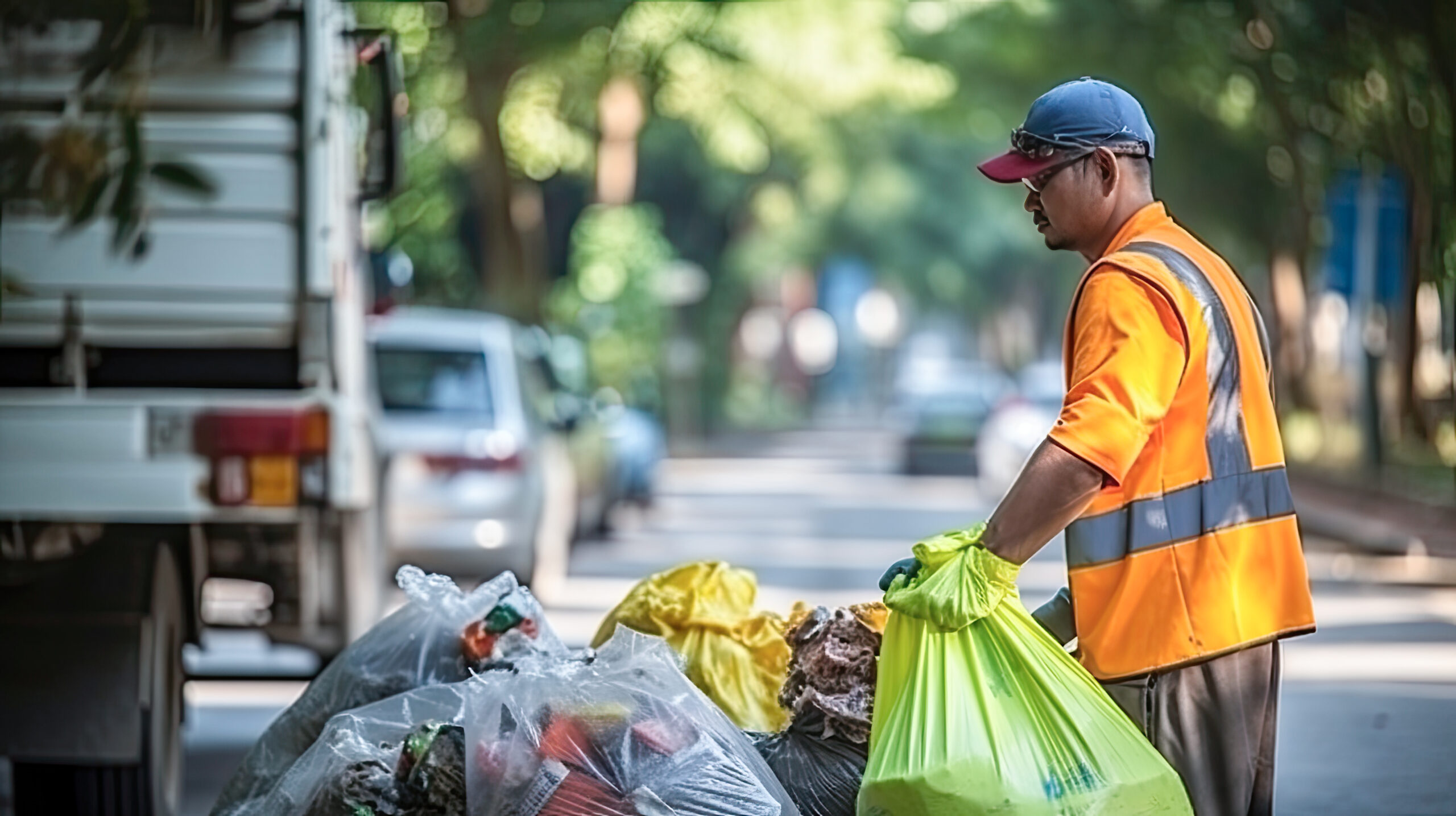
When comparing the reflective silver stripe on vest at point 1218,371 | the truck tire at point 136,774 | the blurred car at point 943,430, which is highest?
the reflective silver stripe on vest at point 1218,371

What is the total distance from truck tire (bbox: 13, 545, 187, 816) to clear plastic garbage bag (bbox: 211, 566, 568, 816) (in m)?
1.12

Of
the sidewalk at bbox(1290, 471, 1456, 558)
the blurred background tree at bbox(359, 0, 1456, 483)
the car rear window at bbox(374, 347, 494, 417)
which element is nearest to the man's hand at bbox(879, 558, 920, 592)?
the blurred background tree at bbox(359, 0, 1456, 483)

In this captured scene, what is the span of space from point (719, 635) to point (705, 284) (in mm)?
37363

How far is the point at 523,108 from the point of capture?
26.5 meters

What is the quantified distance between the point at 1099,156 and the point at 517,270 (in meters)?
21.2

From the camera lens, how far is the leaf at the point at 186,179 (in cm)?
374

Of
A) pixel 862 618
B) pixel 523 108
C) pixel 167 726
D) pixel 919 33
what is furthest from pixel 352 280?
pixel 919 33

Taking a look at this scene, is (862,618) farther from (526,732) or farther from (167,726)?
(167,726)

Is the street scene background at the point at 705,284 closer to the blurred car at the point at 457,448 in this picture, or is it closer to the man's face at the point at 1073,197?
the blurred car at the point at 457,448

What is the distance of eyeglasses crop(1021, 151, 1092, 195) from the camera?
3910 mm

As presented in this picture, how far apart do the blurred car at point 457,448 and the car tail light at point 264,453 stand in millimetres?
6320

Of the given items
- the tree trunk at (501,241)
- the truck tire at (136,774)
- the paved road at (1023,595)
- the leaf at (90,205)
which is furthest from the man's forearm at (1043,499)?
the tree trunk at (501,241)

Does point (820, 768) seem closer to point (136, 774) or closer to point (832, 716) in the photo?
point (832, 716)

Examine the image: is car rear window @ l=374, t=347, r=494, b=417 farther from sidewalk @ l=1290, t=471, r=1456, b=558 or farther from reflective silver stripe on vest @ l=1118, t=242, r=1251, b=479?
reflective silver stripe on vest @ l=1118, t=242, r=1251, b=479
